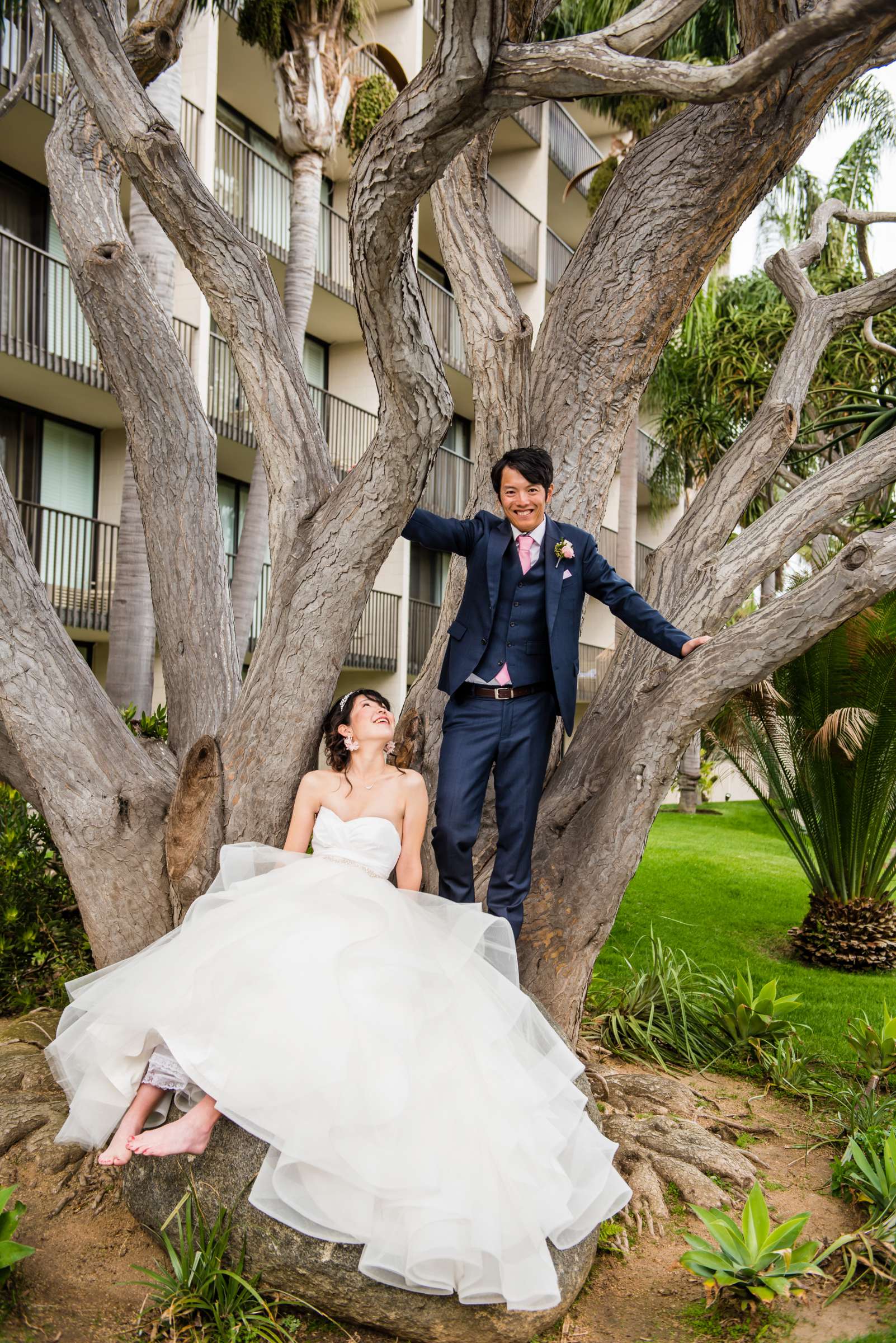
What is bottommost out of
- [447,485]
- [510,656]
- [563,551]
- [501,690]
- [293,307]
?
[501,690]

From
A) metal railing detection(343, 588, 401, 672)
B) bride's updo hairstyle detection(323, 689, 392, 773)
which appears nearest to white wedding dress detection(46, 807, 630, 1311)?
bride's updo hairstyle detection(323, 689, 392, 773)

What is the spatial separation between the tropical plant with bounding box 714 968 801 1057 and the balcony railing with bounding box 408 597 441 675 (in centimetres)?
1179

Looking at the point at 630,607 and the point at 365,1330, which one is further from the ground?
the point at 630,607

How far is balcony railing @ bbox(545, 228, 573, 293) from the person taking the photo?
20.6 metres

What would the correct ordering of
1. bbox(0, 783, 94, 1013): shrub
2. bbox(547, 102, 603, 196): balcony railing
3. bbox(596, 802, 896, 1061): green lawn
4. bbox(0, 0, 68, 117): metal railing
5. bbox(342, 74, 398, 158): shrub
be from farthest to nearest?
bbox(547, 102, 603, 196): balcony railing
bbox(342, 74, 398, 158): shrub
bbox(0, 0, 68, 117): metal railing
bbox(596, 802, 896, 1061): green lawn
bbox(0, 783, 94, 1013): shrub

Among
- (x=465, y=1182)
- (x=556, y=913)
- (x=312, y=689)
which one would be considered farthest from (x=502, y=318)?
(x=465, y=1182)

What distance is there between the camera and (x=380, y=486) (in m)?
4.33

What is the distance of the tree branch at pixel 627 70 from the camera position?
271 cm

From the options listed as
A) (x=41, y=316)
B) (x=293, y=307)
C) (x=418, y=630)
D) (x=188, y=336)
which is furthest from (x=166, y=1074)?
(x=418, y=630)

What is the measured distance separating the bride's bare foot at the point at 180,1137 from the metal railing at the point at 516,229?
59.5ft

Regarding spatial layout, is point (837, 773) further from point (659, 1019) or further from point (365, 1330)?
point (365, 1330)

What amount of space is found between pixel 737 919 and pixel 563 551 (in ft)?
21.5

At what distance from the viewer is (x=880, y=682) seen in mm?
7789

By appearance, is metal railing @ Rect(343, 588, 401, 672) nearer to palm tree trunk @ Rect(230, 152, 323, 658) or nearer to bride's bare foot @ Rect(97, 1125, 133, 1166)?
palm tree trunk @ Rect(230, 152, 323, 658)
